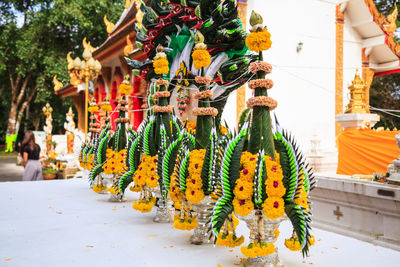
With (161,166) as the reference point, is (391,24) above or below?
above

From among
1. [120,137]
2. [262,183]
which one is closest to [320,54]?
[120,137]

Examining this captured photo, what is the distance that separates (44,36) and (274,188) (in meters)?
23.6

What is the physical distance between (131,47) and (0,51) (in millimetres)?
15500

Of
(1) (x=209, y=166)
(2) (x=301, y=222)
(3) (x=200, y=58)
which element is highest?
(3) (x=200, y=58)

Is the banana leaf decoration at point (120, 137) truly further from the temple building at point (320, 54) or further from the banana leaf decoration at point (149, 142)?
the temple building at point (320, 54)

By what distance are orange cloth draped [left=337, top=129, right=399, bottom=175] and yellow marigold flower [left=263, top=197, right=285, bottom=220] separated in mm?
4595

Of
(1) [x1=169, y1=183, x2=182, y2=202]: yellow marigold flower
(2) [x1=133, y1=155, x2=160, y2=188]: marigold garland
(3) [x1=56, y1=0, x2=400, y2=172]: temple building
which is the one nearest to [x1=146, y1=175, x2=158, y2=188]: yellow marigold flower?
(2) [x1=133, y1=155, x2=160, y2=188]: marigold garland

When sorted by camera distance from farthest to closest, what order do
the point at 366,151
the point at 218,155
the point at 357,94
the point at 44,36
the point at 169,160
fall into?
the point at 44,36 < the point at 357,94 < the point at 366,151 < the point at 169,160 < the point at 218,155

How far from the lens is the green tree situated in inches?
822

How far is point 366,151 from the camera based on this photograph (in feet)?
21.3

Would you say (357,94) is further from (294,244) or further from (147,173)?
(294,244)

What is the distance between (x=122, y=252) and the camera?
2748mm

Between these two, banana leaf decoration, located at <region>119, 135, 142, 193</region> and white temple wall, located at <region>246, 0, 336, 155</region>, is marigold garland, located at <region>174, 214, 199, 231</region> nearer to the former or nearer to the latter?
banana leaf decoration, located at <region>119, 135, 142, 193</region>

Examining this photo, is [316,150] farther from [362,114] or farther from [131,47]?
[131,47]
